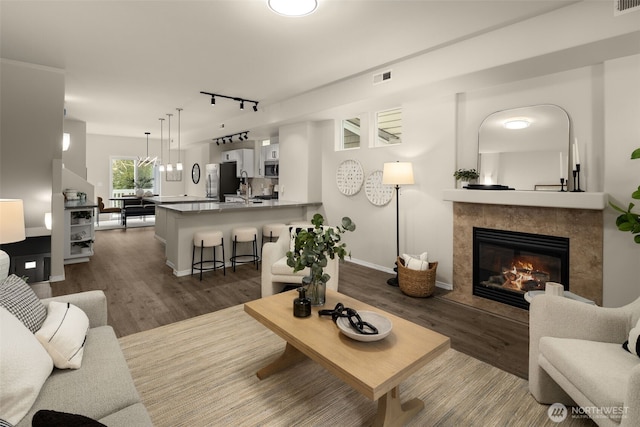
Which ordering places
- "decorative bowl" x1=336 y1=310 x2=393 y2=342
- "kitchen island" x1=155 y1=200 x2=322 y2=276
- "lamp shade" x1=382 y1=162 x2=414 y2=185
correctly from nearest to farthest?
"decorative bowl" x1=336 y1=310 x2=393 y2=342 → "lamp shade" x1=382 y1=162 x2=414 y2=185 → "kitchen island" x1=155 y1=200 x2=322 y2=276

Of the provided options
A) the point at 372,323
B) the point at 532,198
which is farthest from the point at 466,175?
the point at 372,323

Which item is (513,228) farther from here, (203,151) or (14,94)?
(203,151)

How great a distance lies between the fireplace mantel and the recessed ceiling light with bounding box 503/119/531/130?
0.72 meters

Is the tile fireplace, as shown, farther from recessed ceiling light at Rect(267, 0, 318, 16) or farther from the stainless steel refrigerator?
the stainless steel refrigerator

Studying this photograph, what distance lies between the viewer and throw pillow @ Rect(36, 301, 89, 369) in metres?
1.55

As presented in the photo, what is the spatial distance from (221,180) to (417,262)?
21.7 ft

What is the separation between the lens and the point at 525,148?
11.3ft

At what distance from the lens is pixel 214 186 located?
920 cm

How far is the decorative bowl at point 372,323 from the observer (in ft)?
5.93

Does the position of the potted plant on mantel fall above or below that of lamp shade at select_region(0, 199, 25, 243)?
above

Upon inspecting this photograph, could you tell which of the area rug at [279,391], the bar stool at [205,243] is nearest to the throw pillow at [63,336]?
the area rug at [279,391]

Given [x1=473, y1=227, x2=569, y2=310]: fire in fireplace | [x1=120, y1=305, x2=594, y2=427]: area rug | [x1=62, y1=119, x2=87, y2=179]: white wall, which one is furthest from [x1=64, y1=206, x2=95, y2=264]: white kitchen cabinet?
[x1=473, y1=227, x2=569, y2=310]: fire in fireplace

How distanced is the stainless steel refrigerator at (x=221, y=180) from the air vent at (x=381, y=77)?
5929 millimetres

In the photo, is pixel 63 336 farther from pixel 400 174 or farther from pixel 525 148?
pixel 525 148
